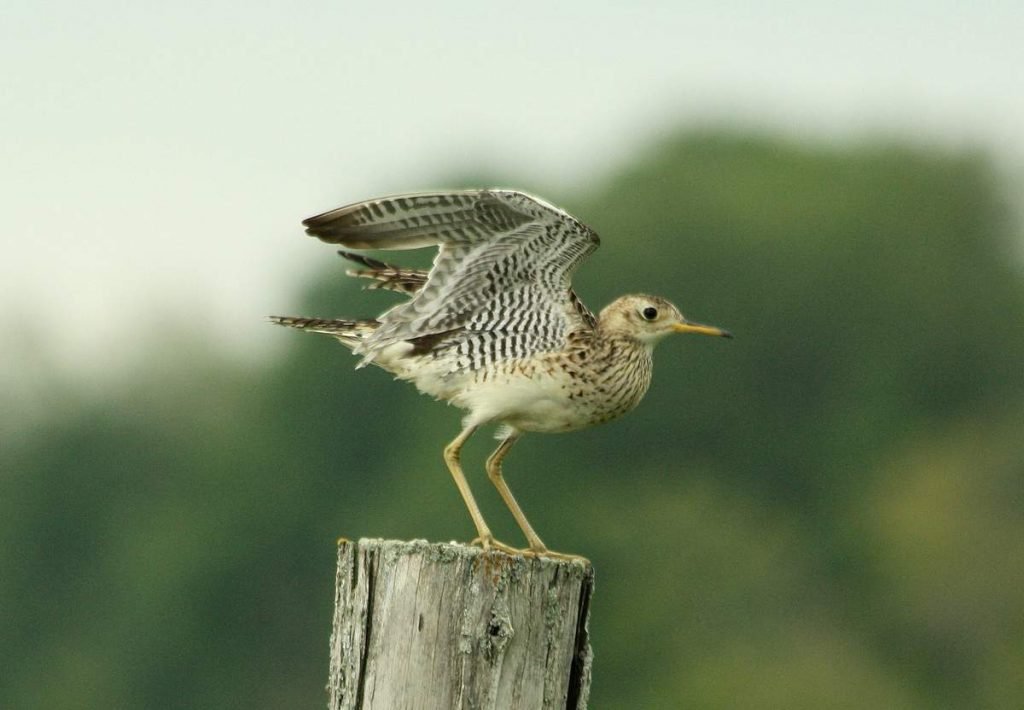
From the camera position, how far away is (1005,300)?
365 feet

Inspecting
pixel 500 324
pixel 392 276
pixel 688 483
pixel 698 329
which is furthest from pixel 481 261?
pixel 688 483

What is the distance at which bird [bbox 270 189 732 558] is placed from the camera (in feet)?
46.1

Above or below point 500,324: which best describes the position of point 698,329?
above

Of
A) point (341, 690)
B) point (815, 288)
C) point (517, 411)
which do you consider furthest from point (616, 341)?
point (815, 288)

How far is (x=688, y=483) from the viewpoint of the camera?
300ft

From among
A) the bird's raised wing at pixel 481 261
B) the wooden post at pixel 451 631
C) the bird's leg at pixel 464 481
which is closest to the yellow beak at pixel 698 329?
the bird's raised wing at pixel 481 261

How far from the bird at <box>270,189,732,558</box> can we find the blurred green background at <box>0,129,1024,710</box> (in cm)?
4540

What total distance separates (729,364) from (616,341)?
80522 mm

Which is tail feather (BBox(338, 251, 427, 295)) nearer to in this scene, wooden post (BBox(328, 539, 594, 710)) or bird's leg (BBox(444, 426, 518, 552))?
bird's leg (BBox(444, 426, 518, 552))

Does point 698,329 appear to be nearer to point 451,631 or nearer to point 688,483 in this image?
point 451,631

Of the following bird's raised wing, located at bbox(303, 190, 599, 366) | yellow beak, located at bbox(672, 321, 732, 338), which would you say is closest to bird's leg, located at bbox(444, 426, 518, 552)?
bird's raised wing, located at bbox(303, 190, 599, 366)

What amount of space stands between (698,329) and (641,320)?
51 centimetres

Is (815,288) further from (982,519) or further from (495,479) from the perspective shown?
(495,479)

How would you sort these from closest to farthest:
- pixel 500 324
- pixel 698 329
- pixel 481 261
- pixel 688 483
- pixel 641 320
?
1. pixel 481 261
2. pixel 500 324
3. pixel 698 329
4. pixel 641 320
5. pixel 688 483
